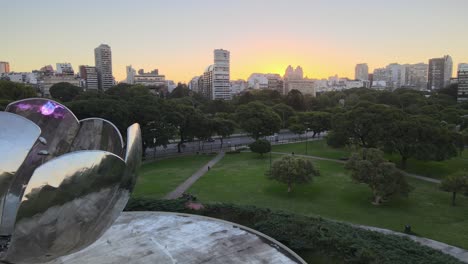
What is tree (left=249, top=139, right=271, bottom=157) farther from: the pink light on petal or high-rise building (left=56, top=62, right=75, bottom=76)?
high-rise building (left=56, top=62, right=75, bottom=76)

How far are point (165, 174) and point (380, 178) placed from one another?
751 inches

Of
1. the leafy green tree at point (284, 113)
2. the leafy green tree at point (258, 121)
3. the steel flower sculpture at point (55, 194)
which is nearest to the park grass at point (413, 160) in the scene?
the leafy green tree at point (258, 121)

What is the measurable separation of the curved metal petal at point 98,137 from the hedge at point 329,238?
813cm

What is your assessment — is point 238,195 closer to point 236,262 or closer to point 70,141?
point 236,262

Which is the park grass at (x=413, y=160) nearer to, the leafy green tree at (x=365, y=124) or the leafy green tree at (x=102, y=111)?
the leafy green tree at (x=365, y=124)

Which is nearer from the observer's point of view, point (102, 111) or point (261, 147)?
point (102, 111)

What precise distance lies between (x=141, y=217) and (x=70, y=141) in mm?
7338

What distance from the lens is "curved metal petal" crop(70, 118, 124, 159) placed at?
12.6m

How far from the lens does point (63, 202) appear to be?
26.2ft

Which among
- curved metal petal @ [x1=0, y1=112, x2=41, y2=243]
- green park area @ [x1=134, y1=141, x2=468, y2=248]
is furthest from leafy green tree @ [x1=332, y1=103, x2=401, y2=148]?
curved metal petal @ [x1=0, y1=112, x2=41, y2=243]

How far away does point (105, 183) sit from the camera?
8.58 meters

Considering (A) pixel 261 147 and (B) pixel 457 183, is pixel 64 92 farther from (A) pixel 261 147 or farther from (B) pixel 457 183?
(B) pixel 457 183

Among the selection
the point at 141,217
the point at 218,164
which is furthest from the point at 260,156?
the point at 141,217

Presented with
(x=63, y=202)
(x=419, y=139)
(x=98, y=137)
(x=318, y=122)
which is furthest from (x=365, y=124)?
A: (x=63, y=202)
